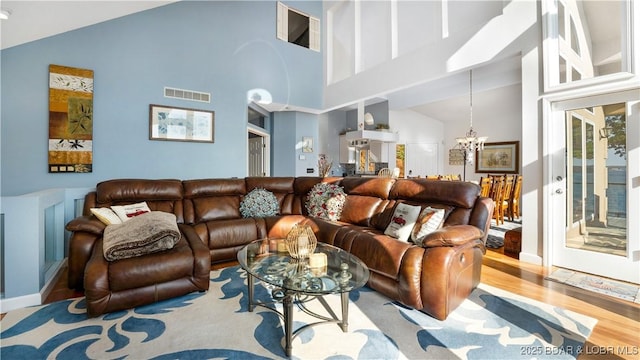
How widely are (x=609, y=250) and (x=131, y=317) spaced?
4.48 m

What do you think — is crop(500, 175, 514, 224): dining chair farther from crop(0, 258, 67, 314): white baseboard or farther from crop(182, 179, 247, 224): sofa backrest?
crop(0, 258, 67, 314): white baseboard

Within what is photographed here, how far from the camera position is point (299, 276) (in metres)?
1.79

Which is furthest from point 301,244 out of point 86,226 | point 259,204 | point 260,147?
point 260,147

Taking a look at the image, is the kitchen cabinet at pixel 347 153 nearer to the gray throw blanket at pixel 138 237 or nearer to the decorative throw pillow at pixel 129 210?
the decorative throw pillow at pixel 129 210

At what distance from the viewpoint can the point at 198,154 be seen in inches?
187

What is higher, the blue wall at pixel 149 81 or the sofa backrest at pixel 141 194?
the blue wall at pixel 149 81

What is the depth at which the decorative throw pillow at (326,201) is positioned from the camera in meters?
3.60

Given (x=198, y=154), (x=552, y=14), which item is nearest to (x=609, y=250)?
(x=552, y=14)

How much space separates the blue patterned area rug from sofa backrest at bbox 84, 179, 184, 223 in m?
1.15

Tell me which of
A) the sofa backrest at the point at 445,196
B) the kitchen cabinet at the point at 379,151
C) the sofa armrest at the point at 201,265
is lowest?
the sofa armrest at the point at 201,265

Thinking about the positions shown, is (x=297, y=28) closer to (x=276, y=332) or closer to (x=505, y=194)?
(x=505, y=194)

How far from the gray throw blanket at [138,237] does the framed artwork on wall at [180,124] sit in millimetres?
Result: 2272

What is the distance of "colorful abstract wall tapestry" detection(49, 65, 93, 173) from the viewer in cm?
357

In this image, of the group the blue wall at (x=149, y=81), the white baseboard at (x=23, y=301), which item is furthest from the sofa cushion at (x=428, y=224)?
the blue wall at (x=149, y=81)
